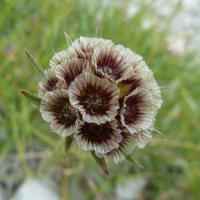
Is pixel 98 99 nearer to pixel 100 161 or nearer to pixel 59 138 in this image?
pixel 100 161

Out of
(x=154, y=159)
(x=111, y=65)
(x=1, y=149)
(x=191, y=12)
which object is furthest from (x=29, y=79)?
(x=191, y=12)

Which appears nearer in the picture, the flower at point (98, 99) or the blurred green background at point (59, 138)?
the flower at point (98, 99)

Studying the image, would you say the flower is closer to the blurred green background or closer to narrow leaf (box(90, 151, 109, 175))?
narrow leaf (box(90, 151, 109, 175))

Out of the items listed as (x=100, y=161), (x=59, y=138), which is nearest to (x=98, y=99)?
(x=100, y=161)

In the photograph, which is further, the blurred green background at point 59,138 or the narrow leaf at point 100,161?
the blurred green background at point 59,138

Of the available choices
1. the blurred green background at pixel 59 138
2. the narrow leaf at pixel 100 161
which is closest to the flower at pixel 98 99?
the narrow leaf at pixel 100 161

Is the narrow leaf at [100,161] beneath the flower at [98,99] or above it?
beneath

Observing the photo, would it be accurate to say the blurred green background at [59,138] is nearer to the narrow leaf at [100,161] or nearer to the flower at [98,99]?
the flower at [98,99]
